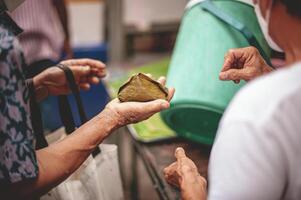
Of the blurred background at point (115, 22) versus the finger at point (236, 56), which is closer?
the finger at point (236, 56)

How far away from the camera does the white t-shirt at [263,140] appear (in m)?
0.73

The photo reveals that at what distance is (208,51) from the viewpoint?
55.4 inches

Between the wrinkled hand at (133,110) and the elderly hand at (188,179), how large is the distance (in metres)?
0.18

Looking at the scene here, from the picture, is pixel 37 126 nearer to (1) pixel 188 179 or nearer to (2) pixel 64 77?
(2) pixel 64 77

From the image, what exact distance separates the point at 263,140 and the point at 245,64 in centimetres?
50

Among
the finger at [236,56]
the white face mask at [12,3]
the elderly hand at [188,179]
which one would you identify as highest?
the white face mask at [12,3]

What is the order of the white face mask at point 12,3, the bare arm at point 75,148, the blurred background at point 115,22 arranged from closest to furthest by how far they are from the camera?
the bare arm at point 75,148 < the white face mask at point 12,3 < the blurred background at point 115,22

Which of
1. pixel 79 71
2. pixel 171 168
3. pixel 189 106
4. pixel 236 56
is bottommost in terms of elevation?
pixel 171 168

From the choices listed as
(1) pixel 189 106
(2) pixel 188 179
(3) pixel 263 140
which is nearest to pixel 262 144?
(3) pixel 263 140

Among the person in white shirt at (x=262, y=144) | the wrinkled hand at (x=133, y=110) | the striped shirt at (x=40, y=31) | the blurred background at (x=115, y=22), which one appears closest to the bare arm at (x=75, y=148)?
the wrinkled hand at (x=133, y=110)

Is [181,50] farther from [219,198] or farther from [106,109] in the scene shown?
[219,198]

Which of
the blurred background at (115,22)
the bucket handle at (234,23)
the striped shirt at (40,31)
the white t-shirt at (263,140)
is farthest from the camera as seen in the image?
the blurred background at (115,22)

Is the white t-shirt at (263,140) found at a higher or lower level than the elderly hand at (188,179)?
higher

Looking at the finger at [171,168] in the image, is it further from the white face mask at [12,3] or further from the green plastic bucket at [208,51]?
the white face mask at [12,3]
